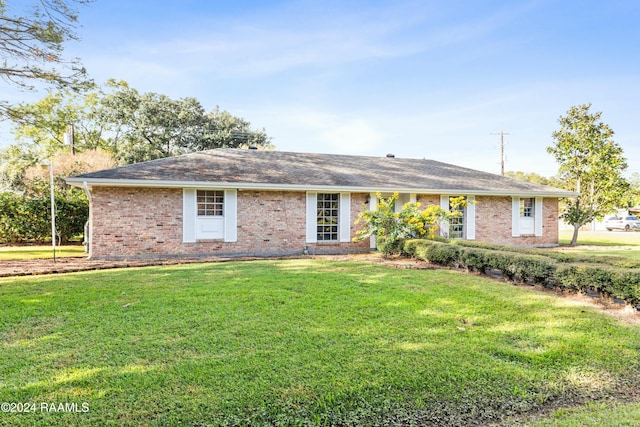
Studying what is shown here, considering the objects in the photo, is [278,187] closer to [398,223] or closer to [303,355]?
[398,223]

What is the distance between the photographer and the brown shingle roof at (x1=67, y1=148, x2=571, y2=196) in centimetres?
1134

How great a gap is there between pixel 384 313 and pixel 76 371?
3.65 m

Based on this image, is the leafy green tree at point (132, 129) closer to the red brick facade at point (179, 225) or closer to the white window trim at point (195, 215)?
the red brick facade at point (179, 225)

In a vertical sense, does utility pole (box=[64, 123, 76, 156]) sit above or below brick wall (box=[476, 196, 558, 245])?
above

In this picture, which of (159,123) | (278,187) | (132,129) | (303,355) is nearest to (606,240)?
(278,187)

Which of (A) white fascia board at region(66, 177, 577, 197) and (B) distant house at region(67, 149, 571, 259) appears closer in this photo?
(A) white fascia board at region(66, 177, 577, 197)

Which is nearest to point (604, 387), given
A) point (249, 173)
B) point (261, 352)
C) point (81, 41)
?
point (261, 352)

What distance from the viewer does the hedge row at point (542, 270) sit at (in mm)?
5469

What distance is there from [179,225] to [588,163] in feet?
59.4

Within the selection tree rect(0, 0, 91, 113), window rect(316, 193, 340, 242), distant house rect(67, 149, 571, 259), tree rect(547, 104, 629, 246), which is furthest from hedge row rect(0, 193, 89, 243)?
tree rect(547, 104, 629, 246)

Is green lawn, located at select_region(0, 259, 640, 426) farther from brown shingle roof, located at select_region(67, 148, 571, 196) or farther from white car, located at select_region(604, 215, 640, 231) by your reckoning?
white car, located at select_region(604, 215, 640, 231)

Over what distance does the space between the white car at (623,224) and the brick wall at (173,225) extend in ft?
96.9

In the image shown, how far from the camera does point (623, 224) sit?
29.6 meters

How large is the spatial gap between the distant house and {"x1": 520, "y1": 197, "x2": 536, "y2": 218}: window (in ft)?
0.13
